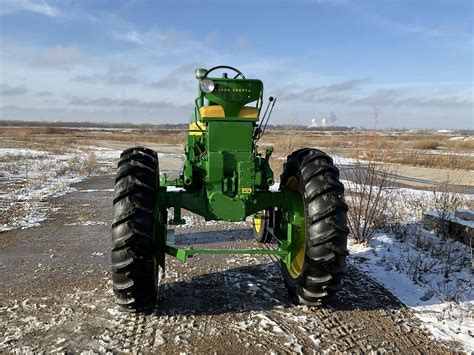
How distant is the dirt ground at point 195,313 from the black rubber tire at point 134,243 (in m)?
0.28

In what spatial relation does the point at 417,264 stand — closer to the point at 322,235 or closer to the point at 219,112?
the point at 322,235

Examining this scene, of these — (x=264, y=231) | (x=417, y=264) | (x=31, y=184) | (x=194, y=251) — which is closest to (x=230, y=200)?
(x=194, y=251)

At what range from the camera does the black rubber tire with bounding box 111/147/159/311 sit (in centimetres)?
385

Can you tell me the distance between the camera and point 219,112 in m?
5.02

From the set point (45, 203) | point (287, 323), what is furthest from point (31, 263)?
point (45, 203)

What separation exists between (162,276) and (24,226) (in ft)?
13.1

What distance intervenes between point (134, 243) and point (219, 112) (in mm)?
2017

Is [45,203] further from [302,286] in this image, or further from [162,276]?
[302,286]

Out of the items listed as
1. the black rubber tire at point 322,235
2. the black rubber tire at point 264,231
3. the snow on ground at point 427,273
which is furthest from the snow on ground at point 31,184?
the snow on ground at point 427,273

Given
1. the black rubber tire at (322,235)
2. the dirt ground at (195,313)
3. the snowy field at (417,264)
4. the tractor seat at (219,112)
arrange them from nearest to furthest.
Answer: the dirt ground at (195,313) < the black rubber tire at (322,235) < the snowy field at (417,264) < the tractor seat at (219,112)

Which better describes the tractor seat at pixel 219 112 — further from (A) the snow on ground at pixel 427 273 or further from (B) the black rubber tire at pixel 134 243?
(A) the snow on ground at pixel 427 273

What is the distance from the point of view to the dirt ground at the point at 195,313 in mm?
3629

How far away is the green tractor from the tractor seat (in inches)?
0.5

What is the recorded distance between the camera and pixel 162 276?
17.3 ft
